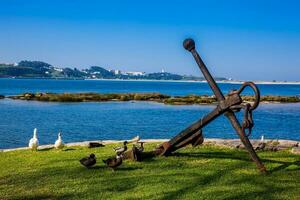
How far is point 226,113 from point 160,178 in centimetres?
233

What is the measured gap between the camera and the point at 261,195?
33.1 ft

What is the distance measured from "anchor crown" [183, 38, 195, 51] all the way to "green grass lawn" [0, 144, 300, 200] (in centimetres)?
326

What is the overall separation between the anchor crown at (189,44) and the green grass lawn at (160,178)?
3263mm

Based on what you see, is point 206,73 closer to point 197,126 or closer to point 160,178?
point 197,126

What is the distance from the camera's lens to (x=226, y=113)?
440 inches

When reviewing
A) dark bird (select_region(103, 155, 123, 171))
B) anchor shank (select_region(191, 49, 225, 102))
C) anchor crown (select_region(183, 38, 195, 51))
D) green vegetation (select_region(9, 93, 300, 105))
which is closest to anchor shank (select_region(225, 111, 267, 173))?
anchor shank (select_region(191, 49, 225, 102))

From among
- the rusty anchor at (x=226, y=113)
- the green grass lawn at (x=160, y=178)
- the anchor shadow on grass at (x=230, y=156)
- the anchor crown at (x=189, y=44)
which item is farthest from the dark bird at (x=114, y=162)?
the anchor crown at (x=189, y=44)

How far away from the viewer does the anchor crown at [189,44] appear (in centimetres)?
1131

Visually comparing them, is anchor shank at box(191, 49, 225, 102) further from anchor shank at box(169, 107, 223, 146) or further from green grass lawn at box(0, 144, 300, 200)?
green grass lawn at box(0, 144, 300, 200)

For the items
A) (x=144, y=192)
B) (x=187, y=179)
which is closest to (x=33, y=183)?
(x=144, y=192)

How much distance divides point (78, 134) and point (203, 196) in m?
23.7

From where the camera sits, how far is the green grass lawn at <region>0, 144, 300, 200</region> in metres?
10.2

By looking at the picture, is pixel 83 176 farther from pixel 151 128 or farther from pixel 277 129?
pixel 277 129

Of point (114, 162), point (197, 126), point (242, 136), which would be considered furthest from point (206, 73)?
point (114, 162)
